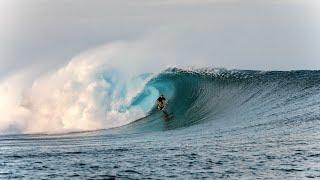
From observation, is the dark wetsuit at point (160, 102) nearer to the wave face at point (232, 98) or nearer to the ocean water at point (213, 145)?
the wave face at point (232, 98)

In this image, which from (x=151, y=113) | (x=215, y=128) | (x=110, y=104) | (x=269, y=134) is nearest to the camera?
(x=269, y=134)

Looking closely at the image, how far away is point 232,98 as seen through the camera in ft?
102

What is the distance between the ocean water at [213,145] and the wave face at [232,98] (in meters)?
0.07

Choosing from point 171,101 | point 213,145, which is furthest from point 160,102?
point 213,145

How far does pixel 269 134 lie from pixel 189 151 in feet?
10.5

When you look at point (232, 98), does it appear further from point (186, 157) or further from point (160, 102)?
point (186, 157)

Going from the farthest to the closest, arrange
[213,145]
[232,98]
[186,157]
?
1. [232,98]
2. [213,145]
3. [186,157]

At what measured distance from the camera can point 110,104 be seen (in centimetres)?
3859

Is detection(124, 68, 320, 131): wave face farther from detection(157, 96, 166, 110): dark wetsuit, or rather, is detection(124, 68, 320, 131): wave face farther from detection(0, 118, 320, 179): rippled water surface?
detection(0, 118, 320, 179): rippled water surface

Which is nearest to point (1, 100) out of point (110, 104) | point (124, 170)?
point (110, 104)

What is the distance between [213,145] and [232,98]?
1365 cm

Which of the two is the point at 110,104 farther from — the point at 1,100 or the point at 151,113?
the point at 1,100

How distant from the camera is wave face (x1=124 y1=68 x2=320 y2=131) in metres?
23.5

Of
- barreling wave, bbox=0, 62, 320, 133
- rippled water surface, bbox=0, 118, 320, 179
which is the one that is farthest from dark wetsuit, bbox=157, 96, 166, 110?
rippled water surface, bbox=0, 118, 320, 179
